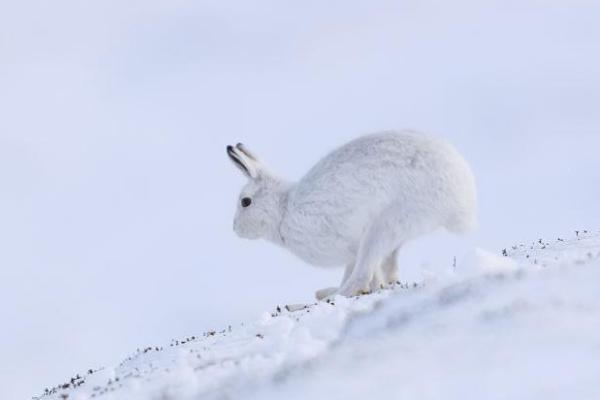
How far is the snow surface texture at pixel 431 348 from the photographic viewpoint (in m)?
9.18

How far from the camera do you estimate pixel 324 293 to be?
51.9ft

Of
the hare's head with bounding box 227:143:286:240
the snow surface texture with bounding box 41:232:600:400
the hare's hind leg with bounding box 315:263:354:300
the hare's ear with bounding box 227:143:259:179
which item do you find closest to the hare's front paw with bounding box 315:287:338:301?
the hare's hind leg with bounding box 315:263:354:300

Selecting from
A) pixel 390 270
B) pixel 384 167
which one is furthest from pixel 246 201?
pixel 384 167

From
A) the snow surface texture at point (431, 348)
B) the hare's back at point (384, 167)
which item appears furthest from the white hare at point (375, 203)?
the snow surface texture at point (431, 348)

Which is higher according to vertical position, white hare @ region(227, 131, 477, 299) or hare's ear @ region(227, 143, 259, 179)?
hare's ear @ region(227, 143, 259, 179)

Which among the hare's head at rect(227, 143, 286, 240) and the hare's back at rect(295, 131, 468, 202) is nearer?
the hare's back at rect(295, 131, 468, 202)

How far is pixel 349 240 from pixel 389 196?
0.86 metres

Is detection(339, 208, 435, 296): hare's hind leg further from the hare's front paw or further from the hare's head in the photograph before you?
the hare's head

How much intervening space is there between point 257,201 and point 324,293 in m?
1.64

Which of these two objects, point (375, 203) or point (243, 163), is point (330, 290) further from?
point (243, 163)

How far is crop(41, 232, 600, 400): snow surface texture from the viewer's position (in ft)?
30.1

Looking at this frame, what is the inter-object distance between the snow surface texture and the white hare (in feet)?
6.54

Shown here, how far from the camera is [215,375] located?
10.9 metres

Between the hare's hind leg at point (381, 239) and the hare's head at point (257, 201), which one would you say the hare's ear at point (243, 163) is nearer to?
the hare's head at point (257, 201)
